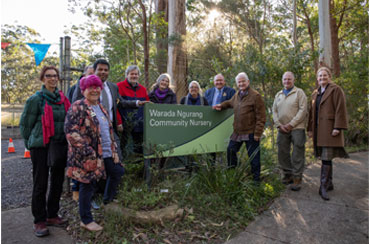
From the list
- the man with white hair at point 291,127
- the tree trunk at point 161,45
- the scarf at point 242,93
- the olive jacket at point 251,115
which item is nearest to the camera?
the olive jacket at point 251,115

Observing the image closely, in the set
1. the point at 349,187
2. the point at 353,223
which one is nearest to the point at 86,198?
the point at 353,223

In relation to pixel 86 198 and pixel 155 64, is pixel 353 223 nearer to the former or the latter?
→ pixel 86 198

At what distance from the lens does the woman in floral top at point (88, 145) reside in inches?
109

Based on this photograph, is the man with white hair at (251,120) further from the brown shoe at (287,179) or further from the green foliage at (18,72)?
the green foliage at (18,72)

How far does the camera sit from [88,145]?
2.80 m

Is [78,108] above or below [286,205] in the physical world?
above

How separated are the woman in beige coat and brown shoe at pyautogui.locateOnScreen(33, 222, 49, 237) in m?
3.61

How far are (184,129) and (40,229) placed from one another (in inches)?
84.7

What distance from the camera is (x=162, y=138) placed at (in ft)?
12.6

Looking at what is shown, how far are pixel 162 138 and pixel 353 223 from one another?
8.25 feet

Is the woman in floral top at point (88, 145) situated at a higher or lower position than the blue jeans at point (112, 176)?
higher

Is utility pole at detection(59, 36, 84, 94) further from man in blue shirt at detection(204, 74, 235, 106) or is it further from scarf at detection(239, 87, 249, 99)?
scarf at detection(239, 87, 249, 99)

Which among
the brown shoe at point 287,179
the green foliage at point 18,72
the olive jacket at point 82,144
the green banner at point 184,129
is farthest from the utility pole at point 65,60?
the green foliage at point 18,72

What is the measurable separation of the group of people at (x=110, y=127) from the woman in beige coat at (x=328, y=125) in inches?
0.5
